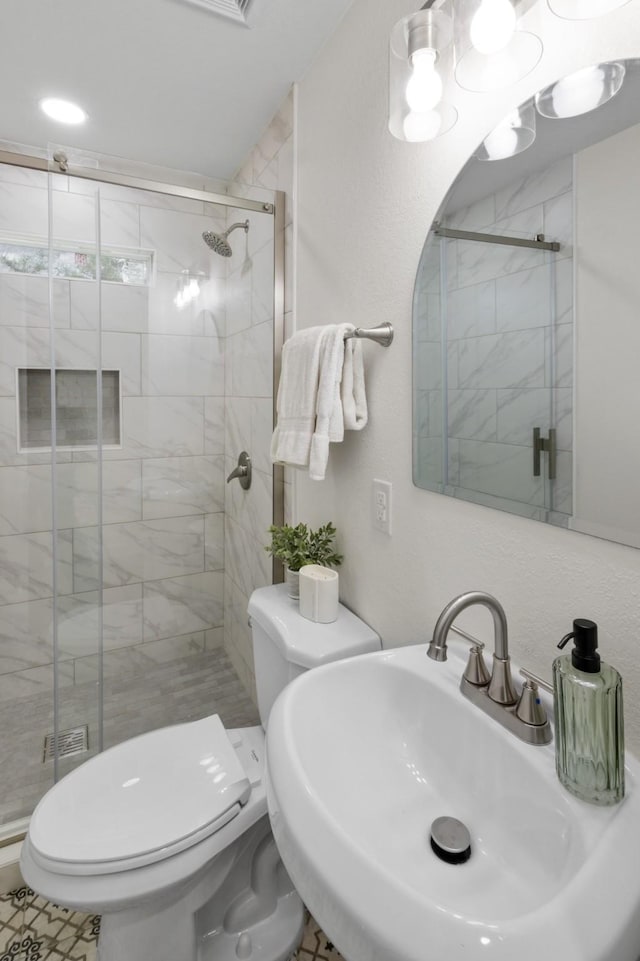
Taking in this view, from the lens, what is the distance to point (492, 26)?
0.76 meters

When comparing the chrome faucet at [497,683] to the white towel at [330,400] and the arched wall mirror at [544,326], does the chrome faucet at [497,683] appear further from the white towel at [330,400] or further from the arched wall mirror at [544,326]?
the white towel at [330,400]

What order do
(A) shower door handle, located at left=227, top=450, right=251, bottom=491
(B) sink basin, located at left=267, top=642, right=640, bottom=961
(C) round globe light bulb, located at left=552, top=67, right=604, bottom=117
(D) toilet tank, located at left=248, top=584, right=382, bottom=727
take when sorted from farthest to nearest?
(A) shower door handle, located at left=227, top=450, right=251, bottom=491 → (D) toilet tank, located at left=248, top=584, right=382, bottom=727 → (C) round globe light bulb, located at left=552, top=67, right=604, bottom=117 → (B) sink basin, located at left=267, top=642, right=640, bottom=961

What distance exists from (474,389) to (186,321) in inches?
44.5

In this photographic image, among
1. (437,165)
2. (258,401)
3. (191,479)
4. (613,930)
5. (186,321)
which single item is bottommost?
(613,930)

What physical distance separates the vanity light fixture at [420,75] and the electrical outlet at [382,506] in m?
0.74

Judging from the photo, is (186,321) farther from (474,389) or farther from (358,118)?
(474,389)

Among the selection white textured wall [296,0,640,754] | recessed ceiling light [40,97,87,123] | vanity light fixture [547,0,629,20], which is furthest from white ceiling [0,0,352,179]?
vanity light fixture [547,0,629,20]

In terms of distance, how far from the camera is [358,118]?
1.29 m

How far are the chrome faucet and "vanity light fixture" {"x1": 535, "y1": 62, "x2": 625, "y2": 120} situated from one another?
0.75 m

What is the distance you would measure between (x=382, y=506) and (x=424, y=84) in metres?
0.87

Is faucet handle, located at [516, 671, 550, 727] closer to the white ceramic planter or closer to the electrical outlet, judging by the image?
the electrical outlet

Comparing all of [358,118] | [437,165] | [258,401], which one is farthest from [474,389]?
[258,401]

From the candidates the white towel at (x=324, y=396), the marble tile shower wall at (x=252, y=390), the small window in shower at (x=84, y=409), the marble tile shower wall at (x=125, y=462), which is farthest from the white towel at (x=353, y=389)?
the small window in shower at (x=84, y=409)

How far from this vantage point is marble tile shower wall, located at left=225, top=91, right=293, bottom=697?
1739mm
